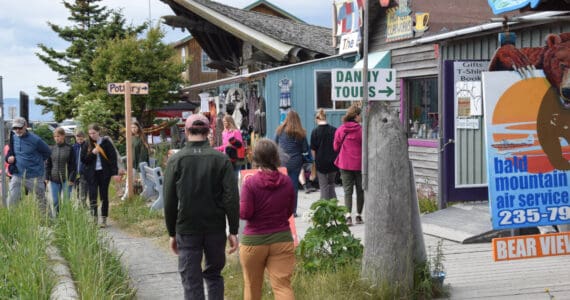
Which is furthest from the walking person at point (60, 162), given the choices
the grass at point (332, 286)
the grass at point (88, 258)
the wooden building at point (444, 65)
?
the wooden building at point (444, 65)

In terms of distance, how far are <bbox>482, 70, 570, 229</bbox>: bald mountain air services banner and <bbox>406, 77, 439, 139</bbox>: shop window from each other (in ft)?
23.2

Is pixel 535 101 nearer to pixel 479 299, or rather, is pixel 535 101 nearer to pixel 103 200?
pixel 479 299

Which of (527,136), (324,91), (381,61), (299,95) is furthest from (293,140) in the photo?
(527,136)

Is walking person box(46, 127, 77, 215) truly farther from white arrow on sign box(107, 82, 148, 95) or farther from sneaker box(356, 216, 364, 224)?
sneaker box(356, 216, 364, 224)

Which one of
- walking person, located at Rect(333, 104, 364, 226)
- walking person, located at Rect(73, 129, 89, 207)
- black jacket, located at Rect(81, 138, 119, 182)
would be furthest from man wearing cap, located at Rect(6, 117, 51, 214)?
walking person, located at Rect(333, 104, 364, 226)

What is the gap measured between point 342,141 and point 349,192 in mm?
751

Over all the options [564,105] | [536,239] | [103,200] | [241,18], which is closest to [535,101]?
[564,105]

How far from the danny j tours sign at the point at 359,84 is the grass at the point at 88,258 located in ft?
8.51

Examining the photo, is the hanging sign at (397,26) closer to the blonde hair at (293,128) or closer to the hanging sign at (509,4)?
the blonde hair at (293,128)

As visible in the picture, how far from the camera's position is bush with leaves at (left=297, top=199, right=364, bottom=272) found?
265 inches

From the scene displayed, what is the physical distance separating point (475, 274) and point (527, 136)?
2.20 m

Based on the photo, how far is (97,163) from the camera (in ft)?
37.4

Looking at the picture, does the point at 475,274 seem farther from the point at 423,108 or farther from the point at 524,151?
the point at 423,108

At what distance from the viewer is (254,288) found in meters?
5.47
